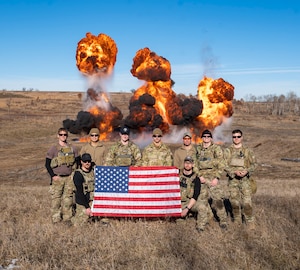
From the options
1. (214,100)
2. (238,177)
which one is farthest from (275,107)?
(238,177)

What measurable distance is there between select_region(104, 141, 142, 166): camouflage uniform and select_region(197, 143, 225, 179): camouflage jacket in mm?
1710

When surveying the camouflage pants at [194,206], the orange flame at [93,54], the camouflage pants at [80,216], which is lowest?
the camouflage pants at [80,216]

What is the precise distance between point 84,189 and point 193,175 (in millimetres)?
2682

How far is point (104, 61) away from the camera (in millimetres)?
43281

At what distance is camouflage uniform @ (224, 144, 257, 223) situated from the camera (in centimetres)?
945

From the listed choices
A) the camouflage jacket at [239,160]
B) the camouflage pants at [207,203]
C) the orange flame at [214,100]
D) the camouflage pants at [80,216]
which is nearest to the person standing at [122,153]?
the camouflage pants at [80,216]

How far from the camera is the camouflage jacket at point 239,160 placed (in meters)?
9.45

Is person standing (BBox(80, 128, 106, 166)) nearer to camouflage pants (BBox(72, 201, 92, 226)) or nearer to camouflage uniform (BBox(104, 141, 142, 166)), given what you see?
camouflage uniform (BBox(104, 141, 142, 166))

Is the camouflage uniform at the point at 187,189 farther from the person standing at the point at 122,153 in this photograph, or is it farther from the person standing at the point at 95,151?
the person standing at the point at 95,151

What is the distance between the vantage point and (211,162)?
31.0 feet

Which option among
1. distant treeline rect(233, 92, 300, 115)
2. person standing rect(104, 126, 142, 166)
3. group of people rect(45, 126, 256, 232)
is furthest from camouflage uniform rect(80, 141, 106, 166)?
distant treeline rect(233, 92, 300, 115)

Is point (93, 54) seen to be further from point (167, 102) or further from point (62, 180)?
point (62, 180)

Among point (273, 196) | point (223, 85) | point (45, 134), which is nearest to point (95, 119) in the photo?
point (45, 134)

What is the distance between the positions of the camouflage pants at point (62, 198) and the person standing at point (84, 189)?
36cm
